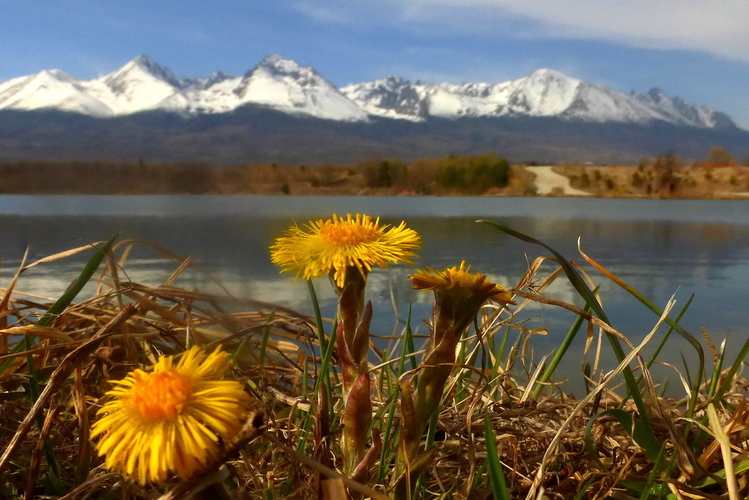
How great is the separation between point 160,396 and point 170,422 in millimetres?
22

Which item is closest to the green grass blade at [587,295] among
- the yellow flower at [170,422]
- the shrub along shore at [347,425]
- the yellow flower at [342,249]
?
the shrub along shore at [347,425]

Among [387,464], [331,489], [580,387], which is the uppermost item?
[331,489]

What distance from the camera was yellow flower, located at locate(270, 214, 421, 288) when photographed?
1.69ft

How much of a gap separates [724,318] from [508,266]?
820 mm

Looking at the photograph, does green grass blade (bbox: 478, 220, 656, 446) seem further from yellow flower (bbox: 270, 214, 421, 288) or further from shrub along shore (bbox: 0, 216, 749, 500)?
yellow flower (bbox: 270, 214, 421, 288)

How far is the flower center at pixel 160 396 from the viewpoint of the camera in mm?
362

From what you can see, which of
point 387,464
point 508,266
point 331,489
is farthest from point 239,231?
point 331,489

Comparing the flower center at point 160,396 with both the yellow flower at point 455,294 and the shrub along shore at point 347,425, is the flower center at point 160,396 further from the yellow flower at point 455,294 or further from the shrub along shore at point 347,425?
the yellow flower at point 455,294

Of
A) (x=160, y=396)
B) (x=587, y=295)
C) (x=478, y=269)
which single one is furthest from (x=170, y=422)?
(x=478, y=269)

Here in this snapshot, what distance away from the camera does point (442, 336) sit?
1.69 feet

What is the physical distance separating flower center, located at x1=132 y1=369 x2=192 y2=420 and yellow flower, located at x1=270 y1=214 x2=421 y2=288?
18 centimetres

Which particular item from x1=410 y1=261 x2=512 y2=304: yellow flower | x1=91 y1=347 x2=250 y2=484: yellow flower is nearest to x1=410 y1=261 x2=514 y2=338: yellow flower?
x1=410 y1=261 x2=512 y2=304: yellow flower

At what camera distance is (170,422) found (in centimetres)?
37

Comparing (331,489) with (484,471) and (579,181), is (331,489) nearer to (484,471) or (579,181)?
(484,471)
